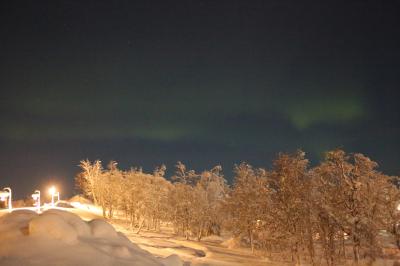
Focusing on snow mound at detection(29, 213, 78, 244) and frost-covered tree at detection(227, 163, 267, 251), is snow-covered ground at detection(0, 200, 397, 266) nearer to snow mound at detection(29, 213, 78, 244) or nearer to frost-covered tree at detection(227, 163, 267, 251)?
snow mound at detection(29, 213, 78, 244)

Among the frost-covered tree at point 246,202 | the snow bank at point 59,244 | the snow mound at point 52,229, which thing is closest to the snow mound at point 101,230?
the snow bank at point 59,244

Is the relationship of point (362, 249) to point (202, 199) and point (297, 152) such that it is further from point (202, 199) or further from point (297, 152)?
point (202, 199)

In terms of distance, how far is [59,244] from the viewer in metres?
11.5

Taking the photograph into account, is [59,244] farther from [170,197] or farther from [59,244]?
[170,197]

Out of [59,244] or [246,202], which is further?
[246,202]

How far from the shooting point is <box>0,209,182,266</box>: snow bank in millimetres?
10727

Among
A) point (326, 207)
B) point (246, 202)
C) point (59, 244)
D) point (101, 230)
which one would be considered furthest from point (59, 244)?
point (246, 202)

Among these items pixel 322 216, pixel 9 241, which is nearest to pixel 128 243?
pixel 9 241

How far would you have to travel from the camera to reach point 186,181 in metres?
60.9

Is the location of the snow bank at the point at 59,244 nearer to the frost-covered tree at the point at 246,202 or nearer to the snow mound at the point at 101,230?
the snow mound at the point at 101,230

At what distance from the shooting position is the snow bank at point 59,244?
10.7 m

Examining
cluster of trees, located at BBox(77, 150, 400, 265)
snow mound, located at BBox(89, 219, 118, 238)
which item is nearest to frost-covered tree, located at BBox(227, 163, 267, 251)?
cluster of trees, located at BBox(77, 150, 400, 265)

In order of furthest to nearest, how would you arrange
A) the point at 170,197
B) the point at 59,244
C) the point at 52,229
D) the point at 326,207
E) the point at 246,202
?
the point at 170,197
the point at 246,202
the point at 326,207
the point at 52,229
the point at 59,244

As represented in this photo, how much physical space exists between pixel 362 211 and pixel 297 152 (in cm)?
616
